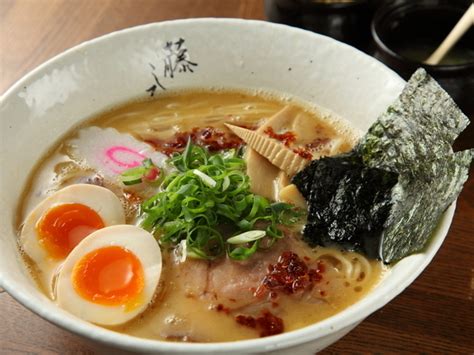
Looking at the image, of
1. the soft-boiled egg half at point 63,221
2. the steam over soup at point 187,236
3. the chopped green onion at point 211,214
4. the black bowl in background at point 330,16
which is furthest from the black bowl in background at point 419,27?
the soft-boiled egg half at point 63,221

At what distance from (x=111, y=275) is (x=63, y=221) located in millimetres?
263

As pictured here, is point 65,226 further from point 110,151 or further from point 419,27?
point 419,27

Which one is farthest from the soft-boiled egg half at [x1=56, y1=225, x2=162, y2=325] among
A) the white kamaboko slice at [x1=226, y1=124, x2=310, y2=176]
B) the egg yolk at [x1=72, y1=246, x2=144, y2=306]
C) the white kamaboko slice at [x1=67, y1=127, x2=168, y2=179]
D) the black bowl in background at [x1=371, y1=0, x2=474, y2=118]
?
the black bowl in background at [x1=371, y1=0, x2=474, y2=118]

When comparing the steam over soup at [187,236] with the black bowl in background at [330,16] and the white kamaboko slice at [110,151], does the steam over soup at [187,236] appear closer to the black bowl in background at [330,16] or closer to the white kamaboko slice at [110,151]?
the white kamaboko slice at [110,151]

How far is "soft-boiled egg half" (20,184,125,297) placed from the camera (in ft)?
5.85

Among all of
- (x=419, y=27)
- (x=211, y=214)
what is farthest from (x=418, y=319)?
(x=419, y=27)

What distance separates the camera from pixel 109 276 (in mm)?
1670

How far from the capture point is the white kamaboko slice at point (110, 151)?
6.95ft

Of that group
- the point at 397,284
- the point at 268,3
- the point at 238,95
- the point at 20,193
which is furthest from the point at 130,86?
the point at 397,284

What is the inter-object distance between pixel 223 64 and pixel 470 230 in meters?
1.12

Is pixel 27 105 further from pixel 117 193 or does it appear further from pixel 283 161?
pixel 283 161

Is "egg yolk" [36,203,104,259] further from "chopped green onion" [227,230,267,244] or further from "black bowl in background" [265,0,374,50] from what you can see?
"black bowl in background" [265,0,374,50]

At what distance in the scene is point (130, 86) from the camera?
2.37 metres

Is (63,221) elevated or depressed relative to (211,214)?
depressed
